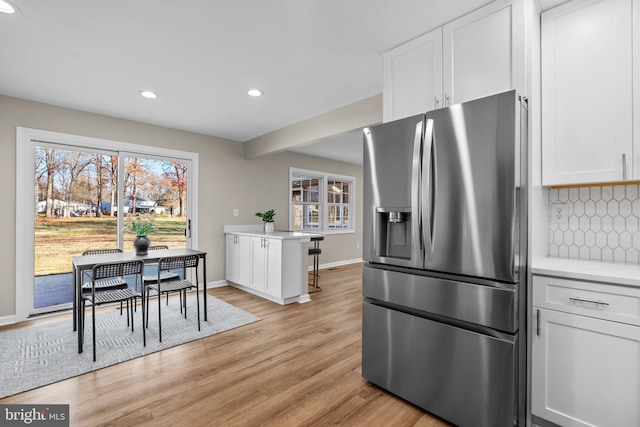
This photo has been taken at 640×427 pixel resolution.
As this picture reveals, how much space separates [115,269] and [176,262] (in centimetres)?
51

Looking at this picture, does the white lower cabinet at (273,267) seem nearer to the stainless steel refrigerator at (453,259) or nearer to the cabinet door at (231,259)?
the cabinet door at (231,259)

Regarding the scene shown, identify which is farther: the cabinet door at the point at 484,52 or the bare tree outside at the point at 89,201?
the bare tree outside at the point at 89,201

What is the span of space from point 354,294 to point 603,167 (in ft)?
11.3

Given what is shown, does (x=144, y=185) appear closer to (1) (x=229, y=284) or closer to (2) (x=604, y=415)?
(1) (x=229, y=284)

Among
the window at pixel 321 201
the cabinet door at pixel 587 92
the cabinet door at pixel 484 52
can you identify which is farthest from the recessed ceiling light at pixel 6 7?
the window at pixel 321 201

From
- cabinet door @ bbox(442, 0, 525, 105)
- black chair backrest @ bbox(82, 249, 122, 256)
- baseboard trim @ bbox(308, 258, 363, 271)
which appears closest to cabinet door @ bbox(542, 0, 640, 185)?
cabinet door @ bbox(442, 0, 525, 105)

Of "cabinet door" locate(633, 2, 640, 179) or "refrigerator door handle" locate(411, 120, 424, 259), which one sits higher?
"cabinet door" locate(633, 2, 640, 179)

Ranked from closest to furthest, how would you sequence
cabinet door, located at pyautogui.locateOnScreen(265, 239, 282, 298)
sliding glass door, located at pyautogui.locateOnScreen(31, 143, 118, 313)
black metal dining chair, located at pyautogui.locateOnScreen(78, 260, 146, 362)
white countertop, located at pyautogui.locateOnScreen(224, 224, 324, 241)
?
black metal dining chair, located at pyautogui.locateOnScreen(78, 260, 146, 362), sliding glass door, located at pyautogui.locateOnScreen(31, 143, 118, 313), cabinet door, located at pyautogui.locateOnScreen(265, 239, 282, 298), white countertop, located at pyautogui.locateOnScreen(224, 224, 324, 241)

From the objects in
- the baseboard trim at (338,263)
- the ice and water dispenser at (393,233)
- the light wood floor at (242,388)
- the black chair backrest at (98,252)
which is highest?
the ice and water dispenser at (393,233)

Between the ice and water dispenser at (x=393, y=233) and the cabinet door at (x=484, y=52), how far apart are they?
0.77 metres

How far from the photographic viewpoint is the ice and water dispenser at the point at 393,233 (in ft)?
6.44

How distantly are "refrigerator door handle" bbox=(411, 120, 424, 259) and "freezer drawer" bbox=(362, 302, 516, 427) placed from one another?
0.46m

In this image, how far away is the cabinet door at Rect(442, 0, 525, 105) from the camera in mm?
1649

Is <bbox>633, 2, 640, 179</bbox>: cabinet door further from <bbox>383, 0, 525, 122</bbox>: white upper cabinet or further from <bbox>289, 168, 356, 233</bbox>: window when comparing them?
<bbox>289, 168, 356, 233</bbox>: window
